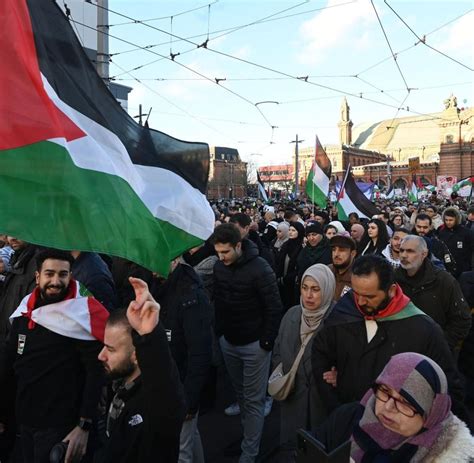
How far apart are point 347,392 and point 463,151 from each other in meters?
73.8

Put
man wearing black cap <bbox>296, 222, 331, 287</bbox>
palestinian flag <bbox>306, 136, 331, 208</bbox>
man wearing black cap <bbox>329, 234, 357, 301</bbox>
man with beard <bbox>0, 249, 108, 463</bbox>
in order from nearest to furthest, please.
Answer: man with beard <bbox>0, 249, 108, 463</bbox> < man wearing black cap <bbox>329, 234, 357, 301</bbox> < man wearing black cap <bbox>296, 222, 331, 287</bbox> < palestinian flag <bbox>306, 136, 331, 208</bbox>

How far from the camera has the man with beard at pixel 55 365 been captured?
3.17 meters

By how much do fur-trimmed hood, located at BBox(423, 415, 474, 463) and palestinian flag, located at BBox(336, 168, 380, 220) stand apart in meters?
9.53

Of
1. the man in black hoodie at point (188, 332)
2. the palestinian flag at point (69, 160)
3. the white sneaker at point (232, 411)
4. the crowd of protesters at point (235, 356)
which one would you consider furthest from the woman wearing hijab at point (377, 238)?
the palestinian flag at point (69, 160)

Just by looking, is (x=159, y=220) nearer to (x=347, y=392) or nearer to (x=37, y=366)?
(x=37, y=366)

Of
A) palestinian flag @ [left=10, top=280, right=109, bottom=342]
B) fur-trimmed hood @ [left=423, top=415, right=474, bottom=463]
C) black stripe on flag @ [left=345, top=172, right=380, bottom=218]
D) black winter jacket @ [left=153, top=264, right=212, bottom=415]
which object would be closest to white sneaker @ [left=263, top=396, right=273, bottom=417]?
black winter jacket @ [left=153, top=264, right=212, bottom=415]

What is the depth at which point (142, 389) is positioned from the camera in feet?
7.38

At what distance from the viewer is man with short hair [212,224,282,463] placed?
14.0 feet

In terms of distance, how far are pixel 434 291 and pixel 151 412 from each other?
115 inches

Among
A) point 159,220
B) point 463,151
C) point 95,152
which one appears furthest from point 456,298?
point 463,151

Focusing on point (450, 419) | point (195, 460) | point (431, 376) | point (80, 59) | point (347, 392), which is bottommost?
point (195, 460)

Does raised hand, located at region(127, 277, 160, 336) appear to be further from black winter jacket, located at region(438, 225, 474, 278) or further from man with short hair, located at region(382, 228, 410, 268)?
black winter jacket, located at region(438, 225, 474, 278)

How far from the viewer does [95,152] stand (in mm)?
2537

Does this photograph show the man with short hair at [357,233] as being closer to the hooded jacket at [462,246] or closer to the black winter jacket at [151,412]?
the hooded jacket at [462,246]
